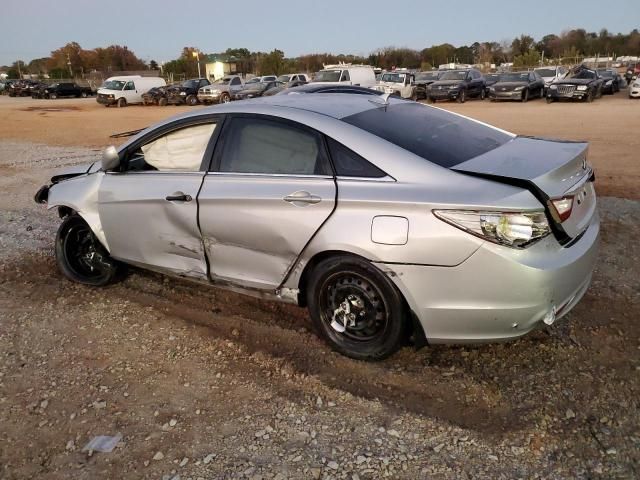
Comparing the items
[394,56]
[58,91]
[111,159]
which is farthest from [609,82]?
[394,56]

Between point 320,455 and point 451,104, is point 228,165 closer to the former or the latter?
point 320,455

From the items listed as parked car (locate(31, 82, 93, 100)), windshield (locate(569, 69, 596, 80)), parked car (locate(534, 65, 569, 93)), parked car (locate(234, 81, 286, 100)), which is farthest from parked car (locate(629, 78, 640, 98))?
parked car (locate(31, 82, 93, 100))

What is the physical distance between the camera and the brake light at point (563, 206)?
308 cm

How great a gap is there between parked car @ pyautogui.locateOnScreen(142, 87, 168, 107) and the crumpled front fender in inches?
1222

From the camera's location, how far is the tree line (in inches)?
3091

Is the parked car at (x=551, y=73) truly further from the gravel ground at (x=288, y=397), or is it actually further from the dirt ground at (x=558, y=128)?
the gravel ground at (x=288, y=397)

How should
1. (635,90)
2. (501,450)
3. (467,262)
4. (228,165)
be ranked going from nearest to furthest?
(501,450) < (467,262) < (228,165) < (635,90)

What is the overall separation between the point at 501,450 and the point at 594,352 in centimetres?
121

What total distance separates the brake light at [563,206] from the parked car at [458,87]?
26.4 metres

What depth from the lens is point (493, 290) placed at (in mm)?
2990

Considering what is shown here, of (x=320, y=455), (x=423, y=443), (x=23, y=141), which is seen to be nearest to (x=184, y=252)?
(x=320, y=455)

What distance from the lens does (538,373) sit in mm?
3373

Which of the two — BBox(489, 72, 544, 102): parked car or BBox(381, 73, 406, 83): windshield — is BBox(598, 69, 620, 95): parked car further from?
BBox(381, 73, 406, 83): windshield

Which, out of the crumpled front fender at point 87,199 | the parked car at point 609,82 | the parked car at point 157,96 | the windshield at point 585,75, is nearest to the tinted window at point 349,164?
the crumpled front fender at point 87,199
